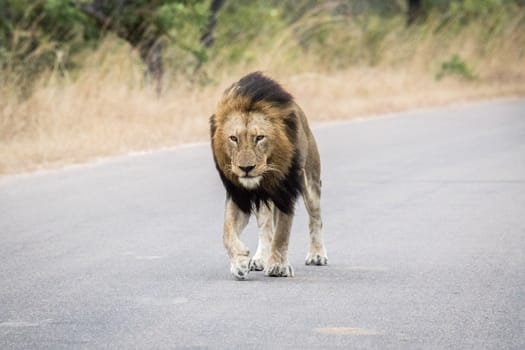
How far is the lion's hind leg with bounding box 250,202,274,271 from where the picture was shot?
719 cm

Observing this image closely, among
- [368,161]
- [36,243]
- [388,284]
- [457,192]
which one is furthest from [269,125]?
[368,161]

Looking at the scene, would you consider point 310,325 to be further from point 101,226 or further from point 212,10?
point 212,10

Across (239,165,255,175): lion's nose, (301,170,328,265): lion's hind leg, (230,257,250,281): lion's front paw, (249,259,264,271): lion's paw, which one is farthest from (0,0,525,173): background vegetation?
(239,165,255,175): lion's nose

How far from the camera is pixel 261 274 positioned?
7.02 meters

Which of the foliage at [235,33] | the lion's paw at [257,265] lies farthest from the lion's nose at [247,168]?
the foliage at [235,33]

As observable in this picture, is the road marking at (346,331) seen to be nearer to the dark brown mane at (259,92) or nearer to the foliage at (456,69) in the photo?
the dark brown mane at (259,92)

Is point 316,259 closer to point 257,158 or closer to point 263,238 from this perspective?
point 263,238

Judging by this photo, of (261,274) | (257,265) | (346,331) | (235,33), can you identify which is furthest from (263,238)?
(235,33)

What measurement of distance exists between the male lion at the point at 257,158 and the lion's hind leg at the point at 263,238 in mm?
163

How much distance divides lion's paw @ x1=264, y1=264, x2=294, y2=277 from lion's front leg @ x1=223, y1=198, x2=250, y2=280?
153 millimetres

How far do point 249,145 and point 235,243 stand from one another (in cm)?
55

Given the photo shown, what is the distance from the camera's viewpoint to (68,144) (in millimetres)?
13383

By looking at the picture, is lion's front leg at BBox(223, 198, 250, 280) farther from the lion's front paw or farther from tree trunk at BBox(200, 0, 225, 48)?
tree trunk at BBox(200, 0, 225, 48)

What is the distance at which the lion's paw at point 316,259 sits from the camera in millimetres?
7312
